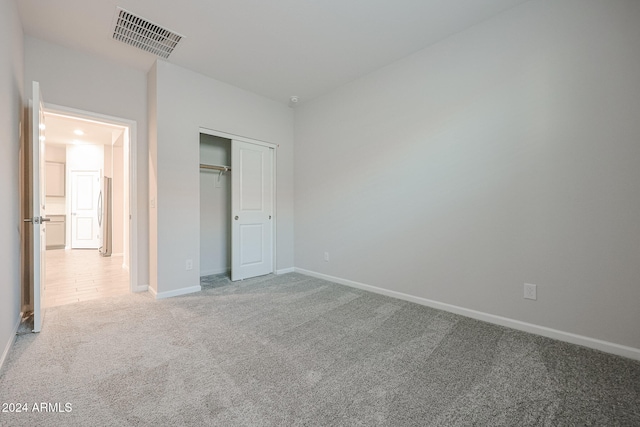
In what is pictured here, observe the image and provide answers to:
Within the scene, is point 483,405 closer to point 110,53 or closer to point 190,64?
point 190,64

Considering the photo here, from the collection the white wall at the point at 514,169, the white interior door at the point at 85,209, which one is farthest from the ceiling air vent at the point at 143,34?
the white interior door at the point at 85,209

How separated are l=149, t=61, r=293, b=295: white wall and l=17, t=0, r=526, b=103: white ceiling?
234 millimetres

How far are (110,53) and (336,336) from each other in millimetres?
3841

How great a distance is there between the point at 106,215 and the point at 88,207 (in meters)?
1.74

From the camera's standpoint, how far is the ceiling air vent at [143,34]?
250 centimetres

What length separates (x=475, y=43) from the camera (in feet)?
8.48

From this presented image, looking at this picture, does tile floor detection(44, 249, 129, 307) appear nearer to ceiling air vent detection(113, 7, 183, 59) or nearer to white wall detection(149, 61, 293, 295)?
white wall detection(149, 61, 293, 295)

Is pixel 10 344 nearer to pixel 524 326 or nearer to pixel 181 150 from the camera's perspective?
pixel 181 150

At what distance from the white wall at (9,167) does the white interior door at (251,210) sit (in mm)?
2077

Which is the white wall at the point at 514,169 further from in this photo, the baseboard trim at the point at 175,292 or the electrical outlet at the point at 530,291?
the baseboard trim at the point at 175,292

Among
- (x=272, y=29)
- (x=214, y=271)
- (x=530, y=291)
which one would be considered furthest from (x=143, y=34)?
(x=530, y=291)

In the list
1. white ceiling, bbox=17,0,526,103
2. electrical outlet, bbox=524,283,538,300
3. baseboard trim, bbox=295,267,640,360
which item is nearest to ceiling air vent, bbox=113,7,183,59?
white ceiling, bbox=17,0,526,103

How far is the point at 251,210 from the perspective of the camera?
13.6ft

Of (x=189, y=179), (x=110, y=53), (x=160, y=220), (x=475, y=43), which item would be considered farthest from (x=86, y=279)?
(x=475, y=43)
